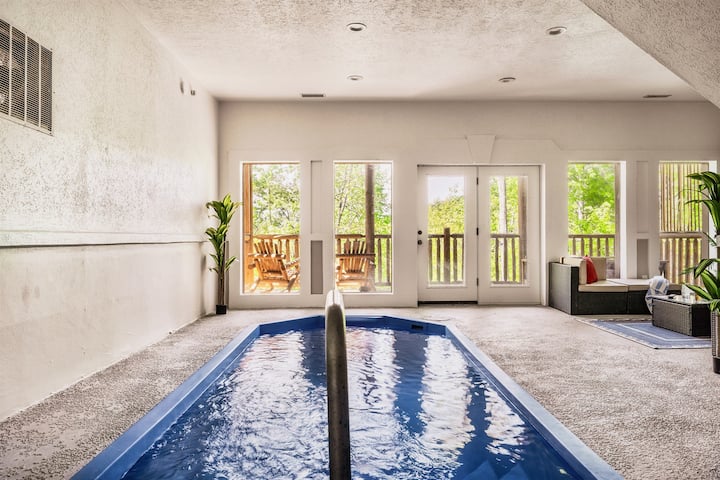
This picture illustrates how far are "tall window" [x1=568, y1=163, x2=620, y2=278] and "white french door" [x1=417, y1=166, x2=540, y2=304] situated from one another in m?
0.94

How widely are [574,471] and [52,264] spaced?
3.03 m

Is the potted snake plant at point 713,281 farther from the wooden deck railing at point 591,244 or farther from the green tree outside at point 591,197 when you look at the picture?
the green tree outside at point 591,197

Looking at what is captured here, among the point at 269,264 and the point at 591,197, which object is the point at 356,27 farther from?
the point at 591,197

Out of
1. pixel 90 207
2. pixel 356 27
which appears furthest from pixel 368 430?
pixel 356 27

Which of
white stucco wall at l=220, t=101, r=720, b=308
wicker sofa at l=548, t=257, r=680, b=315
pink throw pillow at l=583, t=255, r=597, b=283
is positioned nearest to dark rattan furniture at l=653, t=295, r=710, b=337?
wicker sofa at l=548, t=257, r=680, b=315

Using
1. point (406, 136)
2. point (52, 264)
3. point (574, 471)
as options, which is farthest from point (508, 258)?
point (52, 264)

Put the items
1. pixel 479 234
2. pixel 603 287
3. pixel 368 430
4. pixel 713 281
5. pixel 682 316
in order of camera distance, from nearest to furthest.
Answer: pixel 368 430 → pixel 713 281 → pixel 682 316 → pixel 603 287 → pixel 479 234

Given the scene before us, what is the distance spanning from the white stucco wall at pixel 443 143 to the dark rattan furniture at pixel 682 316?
5.94 ft

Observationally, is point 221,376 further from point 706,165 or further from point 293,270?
point 706,165

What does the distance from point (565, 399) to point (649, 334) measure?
2.48 metres

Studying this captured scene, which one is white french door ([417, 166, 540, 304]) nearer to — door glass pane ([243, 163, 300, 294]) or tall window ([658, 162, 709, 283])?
tall window ([658, 162, 709, 283])

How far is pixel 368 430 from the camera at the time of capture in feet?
8.69

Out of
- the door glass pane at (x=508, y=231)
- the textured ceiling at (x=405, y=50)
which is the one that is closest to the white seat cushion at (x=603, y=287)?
the door glass pane at (x=508, y=231)

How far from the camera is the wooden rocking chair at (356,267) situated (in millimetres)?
7142
